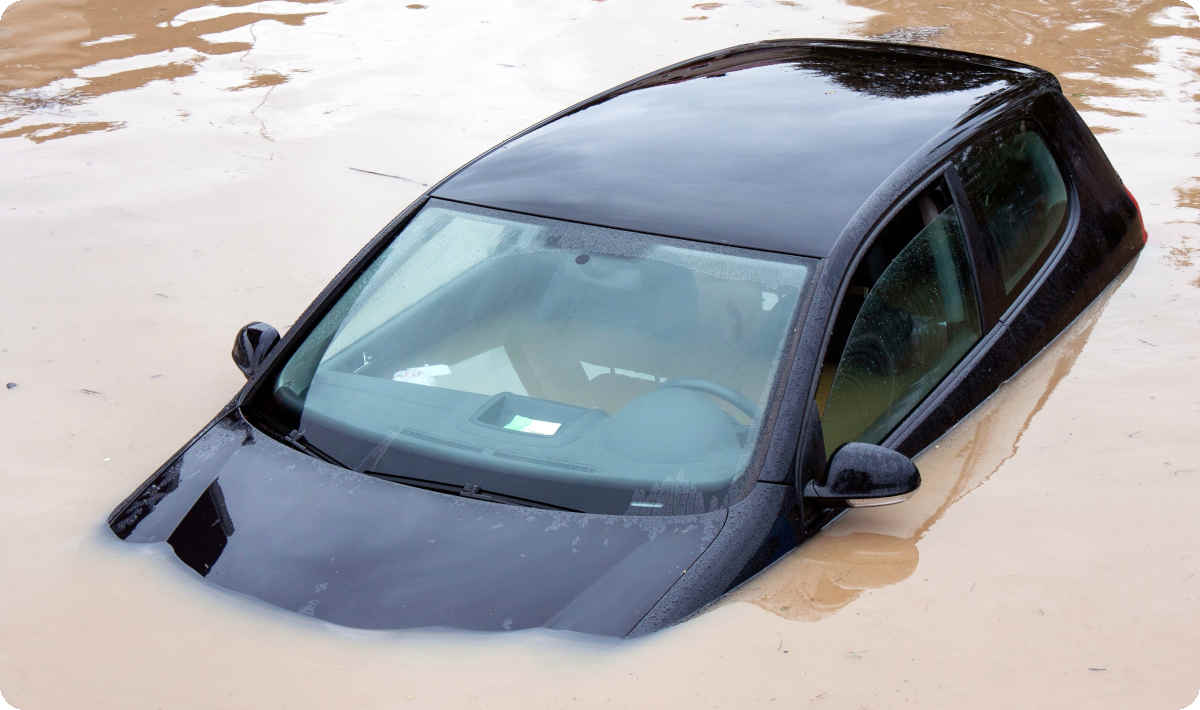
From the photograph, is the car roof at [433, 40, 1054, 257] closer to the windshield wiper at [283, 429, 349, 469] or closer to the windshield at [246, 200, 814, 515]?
the windshield at [246, 200, 814, 515]

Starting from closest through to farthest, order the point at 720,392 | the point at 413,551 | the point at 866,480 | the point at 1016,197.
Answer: the point at 413,551 → the point at 866,480 → the point at 720,392 → the point at 1016,197

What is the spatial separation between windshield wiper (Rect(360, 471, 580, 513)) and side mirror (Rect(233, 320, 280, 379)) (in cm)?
71

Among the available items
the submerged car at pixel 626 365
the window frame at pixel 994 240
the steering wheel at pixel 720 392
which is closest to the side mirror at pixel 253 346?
the submerged car at pixel 626 365

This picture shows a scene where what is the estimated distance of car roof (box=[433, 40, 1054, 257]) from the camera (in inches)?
138

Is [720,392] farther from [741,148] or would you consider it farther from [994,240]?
[994,240]

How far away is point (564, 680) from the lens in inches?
109

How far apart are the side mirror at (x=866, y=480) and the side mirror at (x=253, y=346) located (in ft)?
5.29

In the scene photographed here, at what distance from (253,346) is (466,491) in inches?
39.7

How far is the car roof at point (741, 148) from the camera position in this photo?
3.50 m

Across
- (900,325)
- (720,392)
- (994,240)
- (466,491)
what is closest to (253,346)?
(466,491)

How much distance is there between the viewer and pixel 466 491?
312 cm

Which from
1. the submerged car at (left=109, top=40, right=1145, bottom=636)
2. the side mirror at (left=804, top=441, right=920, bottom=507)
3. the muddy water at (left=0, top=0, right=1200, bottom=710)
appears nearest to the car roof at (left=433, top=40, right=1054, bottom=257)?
the submerged car at (left=109, top=40, right=1145, bottom=636)

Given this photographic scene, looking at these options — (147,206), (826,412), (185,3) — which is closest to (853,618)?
(826,412)

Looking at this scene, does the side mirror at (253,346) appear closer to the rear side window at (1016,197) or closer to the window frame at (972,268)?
the window frame at (972,268)
